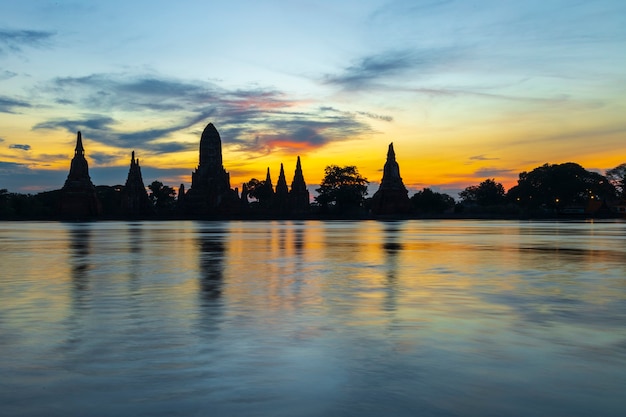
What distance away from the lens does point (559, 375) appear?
6137mm

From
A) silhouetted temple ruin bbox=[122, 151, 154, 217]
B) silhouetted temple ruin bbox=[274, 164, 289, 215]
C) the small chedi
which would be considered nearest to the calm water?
silhouetted temple ruin bbox=[122, 151, 154, 217]

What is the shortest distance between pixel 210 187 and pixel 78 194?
23401 millimetres

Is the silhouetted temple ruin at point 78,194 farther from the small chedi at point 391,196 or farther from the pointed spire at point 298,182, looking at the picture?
the small chedi at point 391,196

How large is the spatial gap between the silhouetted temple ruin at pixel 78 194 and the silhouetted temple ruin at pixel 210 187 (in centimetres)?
1624

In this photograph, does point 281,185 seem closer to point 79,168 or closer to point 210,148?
point 210,148

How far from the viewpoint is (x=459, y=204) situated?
481 feet

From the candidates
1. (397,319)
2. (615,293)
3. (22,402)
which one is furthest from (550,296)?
(22,402)

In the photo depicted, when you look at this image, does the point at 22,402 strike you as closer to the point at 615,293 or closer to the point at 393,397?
the point at 393,397

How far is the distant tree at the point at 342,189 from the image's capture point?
444 ft

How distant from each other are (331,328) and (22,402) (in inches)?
172

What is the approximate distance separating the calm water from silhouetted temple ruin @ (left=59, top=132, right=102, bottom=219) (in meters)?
104

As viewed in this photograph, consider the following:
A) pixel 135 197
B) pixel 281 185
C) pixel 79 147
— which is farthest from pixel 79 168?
pixel 281 185

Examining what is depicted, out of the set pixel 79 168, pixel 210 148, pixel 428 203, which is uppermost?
pixel 210 148

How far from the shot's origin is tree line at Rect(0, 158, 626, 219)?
402 ft
